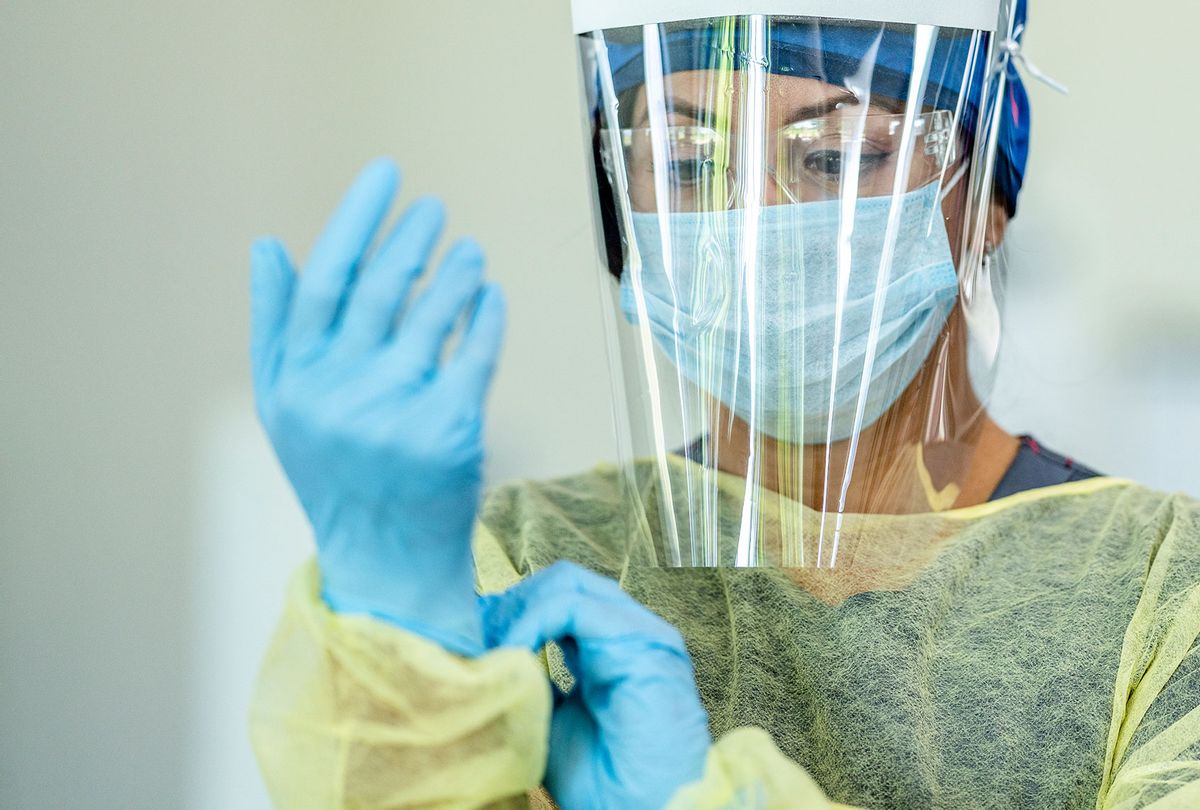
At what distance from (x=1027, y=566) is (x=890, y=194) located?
36 cm

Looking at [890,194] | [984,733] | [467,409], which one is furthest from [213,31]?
[984,733]

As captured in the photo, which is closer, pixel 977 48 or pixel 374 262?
pixel 374 262

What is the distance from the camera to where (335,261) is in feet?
2.18

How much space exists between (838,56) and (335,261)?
0.53 meters

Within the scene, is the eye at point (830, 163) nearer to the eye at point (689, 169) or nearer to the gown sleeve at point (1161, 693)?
the eye at point (689, 169)

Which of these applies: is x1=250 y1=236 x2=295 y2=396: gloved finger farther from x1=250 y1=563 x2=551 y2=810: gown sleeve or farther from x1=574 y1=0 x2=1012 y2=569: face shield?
x1=574 y1=0 x2=1012 y2=569: face shield

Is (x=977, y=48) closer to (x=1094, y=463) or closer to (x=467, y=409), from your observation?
(x=467, y=409)

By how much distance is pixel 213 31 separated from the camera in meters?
1.63

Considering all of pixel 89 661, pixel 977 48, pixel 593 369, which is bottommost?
pixel 89 661

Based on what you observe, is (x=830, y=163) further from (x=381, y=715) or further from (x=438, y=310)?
(x=381, y=715)

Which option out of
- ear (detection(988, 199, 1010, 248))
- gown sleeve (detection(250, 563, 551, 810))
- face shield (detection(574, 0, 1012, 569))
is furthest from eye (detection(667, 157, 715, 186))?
gown sleeve (detection(250, 563, 551, 810))

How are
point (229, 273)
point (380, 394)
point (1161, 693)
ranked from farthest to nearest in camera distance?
point (229, 273)
point (1161, 693)
point (380, 394)

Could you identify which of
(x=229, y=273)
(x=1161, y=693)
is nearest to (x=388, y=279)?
(x=1161, y=693)

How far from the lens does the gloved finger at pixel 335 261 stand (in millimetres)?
665
